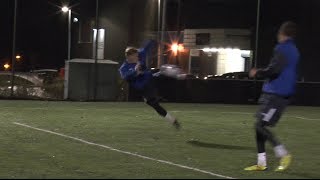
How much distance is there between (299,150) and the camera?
37.4 ft

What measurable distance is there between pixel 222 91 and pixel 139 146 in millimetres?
15653

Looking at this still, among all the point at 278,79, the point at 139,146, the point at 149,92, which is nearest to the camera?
the point at 278,79

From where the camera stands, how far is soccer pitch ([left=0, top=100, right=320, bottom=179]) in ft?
28.7

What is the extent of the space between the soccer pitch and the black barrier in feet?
25.0

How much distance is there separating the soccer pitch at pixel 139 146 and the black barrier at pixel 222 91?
763 cm

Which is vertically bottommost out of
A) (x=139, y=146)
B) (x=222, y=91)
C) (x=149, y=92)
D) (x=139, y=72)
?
(x=139, y=146)

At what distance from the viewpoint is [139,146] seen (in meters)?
11.5

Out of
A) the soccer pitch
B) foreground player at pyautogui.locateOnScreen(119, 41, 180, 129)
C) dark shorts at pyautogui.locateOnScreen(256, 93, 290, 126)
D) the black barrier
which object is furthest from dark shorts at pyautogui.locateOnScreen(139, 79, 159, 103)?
the black barrier

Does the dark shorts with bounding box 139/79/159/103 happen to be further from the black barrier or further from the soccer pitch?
the black barrier

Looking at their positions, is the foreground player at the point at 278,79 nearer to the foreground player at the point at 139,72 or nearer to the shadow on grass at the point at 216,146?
the shadow on grass at the point at 216,146

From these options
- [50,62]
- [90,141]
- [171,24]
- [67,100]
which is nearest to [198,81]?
[67,100]

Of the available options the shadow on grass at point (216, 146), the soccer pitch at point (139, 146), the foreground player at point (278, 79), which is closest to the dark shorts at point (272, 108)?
the foreground player at point (278, 79)

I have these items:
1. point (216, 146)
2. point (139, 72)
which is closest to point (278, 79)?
point (216, 146)

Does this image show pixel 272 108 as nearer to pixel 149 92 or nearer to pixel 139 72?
pixel 139 72
